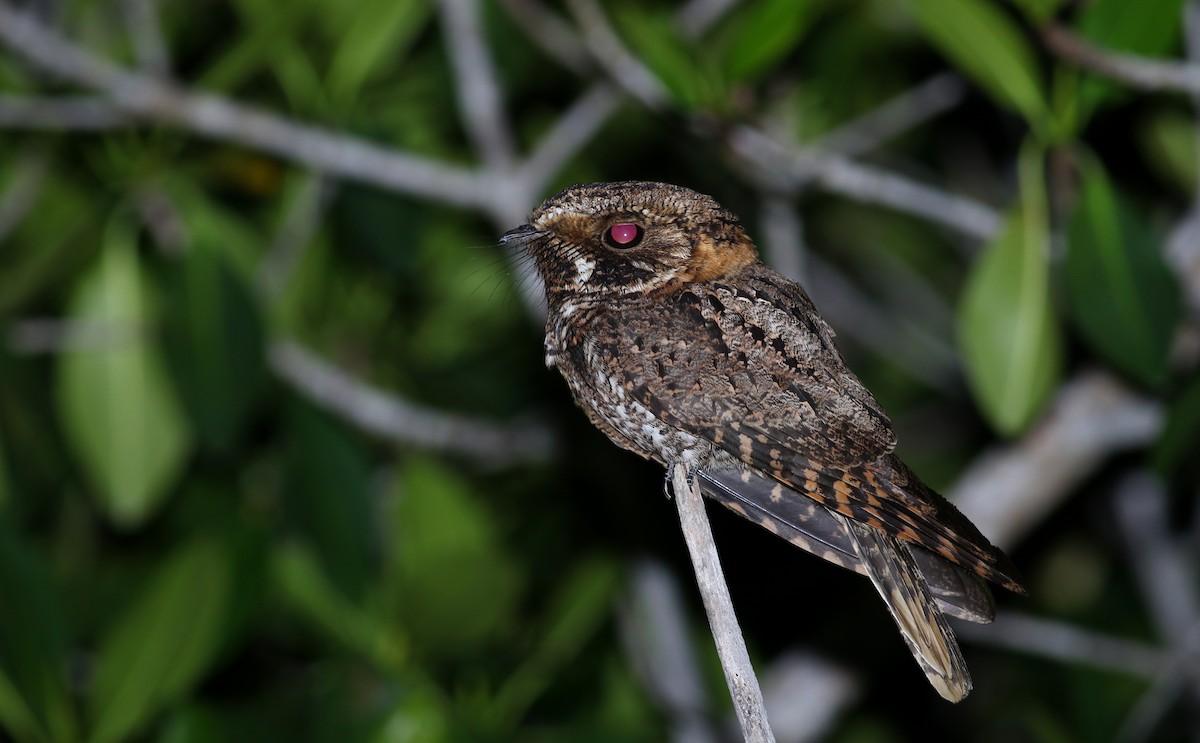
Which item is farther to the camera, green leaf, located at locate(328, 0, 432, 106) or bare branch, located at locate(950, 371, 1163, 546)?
green leaf, located at locate(328, 0, 432, 106)

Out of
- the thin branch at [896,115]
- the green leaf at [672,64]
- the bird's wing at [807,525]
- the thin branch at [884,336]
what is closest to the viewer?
the bird's wing at [807,525]

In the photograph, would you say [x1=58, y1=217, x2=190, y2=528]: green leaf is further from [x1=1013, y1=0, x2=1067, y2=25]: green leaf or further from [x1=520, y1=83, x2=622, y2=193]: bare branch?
[x1=1013, y1=0, x2=1067, y2=25]: green leaf

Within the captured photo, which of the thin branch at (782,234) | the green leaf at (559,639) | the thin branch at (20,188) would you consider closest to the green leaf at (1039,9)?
the thin branch at (782,234)

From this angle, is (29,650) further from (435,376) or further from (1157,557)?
(1157,557)

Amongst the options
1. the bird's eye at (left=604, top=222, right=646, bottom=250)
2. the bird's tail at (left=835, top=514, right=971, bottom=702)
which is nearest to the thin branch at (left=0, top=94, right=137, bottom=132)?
the bird's eye at (left=604, top=222, right=646, bottom=250)

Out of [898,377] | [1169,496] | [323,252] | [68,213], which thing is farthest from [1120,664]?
[68,213]

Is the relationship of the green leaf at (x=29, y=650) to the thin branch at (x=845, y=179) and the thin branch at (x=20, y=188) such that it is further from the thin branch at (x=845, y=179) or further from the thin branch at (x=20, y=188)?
the thin branch at (x=845, y=179)
